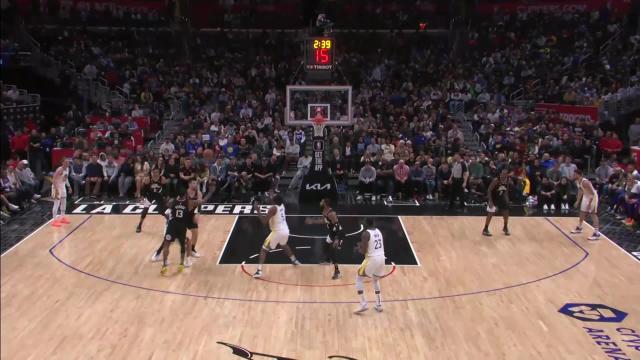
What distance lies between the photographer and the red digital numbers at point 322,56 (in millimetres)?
17734

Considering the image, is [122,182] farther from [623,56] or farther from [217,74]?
[623,56]

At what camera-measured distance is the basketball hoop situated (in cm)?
1825

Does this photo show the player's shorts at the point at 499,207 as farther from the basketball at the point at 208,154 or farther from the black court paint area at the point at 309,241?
the basketball at the point at 208,154

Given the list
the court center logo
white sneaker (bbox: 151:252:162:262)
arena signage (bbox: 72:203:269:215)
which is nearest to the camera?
the court center logo

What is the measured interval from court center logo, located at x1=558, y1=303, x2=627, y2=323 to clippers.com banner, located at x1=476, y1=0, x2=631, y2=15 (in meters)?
23.6

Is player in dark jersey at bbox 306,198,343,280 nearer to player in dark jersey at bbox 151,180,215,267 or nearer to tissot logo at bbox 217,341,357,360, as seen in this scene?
player in dark jersey at bbox 151,180,215,267

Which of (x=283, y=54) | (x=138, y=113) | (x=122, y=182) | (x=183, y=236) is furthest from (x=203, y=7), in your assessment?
(x=183, y=236)

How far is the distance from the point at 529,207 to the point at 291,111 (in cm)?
716

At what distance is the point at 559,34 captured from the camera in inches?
1203

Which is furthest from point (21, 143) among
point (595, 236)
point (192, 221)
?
point (595, 236)

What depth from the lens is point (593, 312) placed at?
37.1ft

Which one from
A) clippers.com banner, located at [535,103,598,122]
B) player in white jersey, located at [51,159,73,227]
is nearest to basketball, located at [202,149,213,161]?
player in white jersey, located at [51,159,73,227]

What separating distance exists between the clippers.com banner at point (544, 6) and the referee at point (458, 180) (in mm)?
16152

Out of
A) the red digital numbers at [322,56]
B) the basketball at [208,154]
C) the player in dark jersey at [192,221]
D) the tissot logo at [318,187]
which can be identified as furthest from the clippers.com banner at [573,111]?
the player in dark jersey at [192,221]
